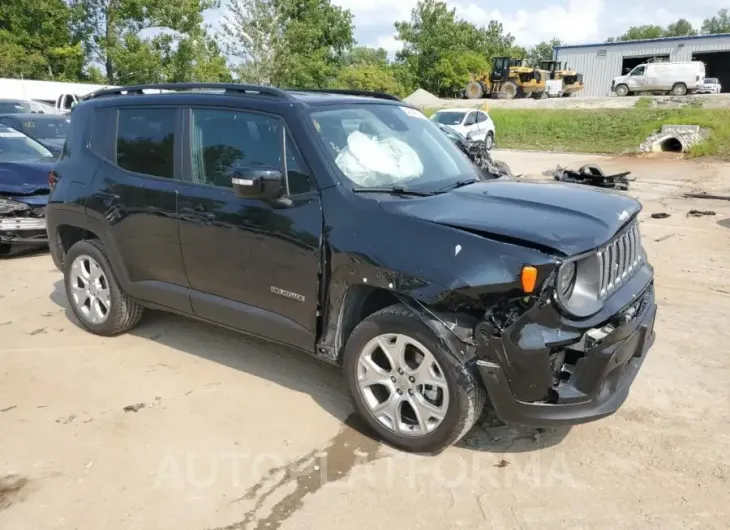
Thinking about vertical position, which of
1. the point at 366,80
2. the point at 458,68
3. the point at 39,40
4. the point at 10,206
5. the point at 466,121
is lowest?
the point at 10,206

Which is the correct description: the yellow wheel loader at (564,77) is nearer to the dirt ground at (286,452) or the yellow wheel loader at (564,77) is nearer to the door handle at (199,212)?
the dirt ground at (286,452)

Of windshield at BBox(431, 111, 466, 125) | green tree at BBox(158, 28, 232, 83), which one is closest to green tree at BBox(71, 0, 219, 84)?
green tree at BBox(158, 28, 232, 83)

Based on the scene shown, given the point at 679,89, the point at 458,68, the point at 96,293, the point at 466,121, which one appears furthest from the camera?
the point at 458,68

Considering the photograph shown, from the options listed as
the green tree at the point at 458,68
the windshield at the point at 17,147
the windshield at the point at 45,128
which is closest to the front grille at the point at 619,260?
the windshield at the point at 17,147

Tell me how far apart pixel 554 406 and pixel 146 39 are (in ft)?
158

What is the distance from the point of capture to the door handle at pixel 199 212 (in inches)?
161

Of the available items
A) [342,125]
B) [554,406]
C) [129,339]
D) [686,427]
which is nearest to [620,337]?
[554,406]

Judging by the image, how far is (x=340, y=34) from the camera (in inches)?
2142

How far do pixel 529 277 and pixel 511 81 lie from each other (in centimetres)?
3956

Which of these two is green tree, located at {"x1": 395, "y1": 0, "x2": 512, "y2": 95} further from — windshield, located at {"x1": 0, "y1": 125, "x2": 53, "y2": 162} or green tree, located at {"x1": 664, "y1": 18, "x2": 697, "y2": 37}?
green tree, located at {"x1": 664, "y1": 18, "x2": 697, "y2": 37}

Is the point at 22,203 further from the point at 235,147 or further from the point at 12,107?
the point at 12,107

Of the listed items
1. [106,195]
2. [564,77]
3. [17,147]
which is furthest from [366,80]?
[106,195]

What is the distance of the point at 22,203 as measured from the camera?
7730mm

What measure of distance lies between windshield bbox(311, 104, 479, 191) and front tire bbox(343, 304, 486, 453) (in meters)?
0.92
